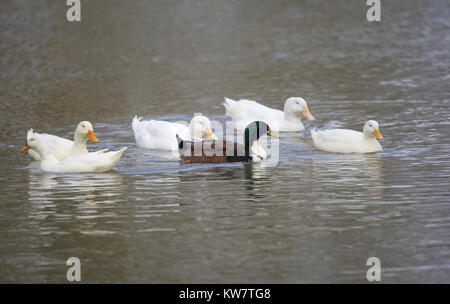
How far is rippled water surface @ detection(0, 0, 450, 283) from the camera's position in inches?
348

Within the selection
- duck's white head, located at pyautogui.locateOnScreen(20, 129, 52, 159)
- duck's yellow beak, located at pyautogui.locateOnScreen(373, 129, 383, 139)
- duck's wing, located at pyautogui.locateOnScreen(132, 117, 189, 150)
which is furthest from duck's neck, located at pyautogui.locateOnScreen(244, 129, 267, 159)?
duck's white head, located at pyautogui.locateOnScreen(20, 129, 52, 159)

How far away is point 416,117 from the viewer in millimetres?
16594

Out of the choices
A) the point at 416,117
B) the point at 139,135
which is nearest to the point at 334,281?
the point at 139,135

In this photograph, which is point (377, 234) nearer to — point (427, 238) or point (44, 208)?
point (427, 238)

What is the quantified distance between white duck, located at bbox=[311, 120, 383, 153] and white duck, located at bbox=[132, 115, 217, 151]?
1968 millimetres

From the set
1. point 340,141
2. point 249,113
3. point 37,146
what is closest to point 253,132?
point 340,141

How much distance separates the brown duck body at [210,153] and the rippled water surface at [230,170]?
0.23 m

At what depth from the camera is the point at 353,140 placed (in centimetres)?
1404

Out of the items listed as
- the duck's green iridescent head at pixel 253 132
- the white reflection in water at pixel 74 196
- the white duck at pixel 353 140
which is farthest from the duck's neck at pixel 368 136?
the white reflection in water at pixel 74 196

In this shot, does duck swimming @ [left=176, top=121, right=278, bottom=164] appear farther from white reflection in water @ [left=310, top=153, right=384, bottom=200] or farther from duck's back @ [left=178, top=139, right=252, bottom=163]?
white reflection in water @ [left=310, top=153, right=384, bottom=200]

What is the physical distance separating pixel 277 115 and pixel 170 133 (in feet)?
8.75

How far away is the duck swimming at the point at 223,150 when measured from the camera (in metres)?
13.6
